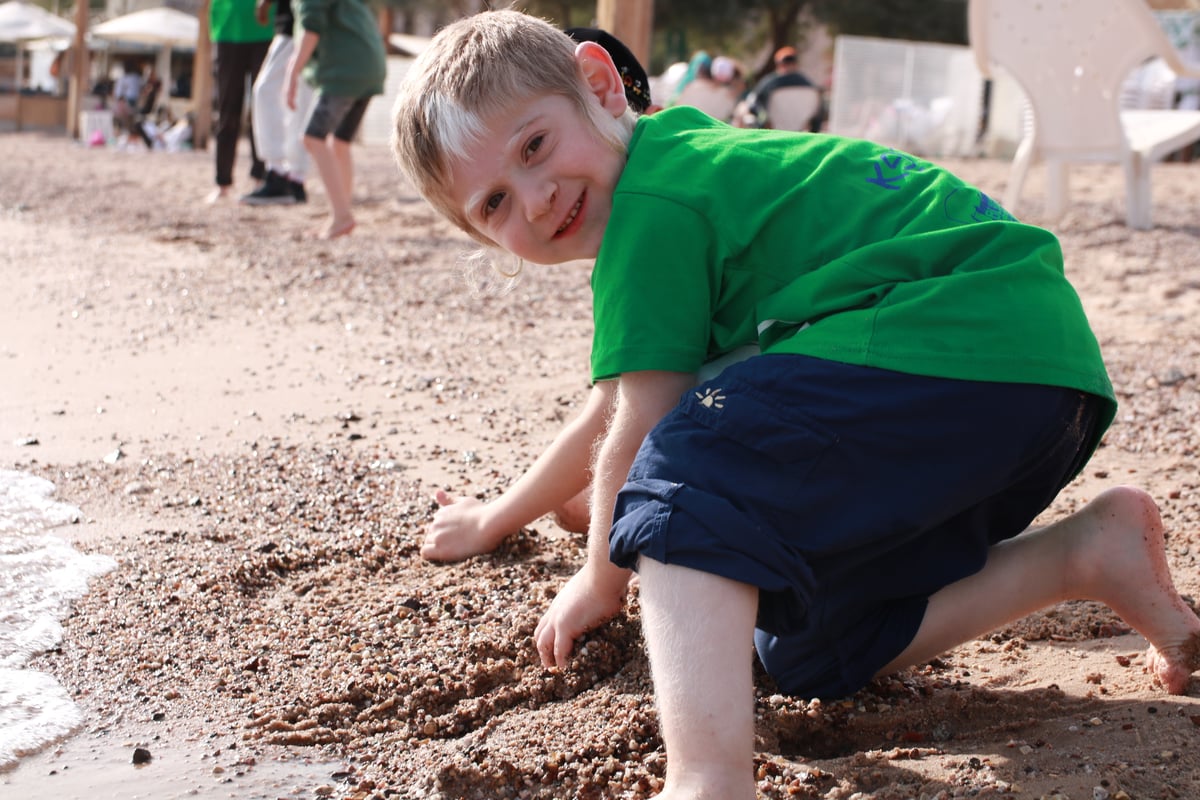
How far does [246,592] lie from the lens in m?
2.26

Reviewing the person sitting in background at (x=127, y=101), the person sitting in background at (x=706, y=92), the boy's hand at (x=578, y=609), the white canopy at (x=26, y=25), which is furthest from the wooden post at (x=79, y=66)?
the boy's hand at (x=578, y=609)

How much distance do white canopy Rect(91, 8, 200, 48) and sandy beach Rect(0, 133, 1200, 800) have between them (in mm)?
16671

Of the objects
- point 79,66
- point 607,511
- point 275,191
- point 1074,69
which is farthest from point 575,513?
point 79,66

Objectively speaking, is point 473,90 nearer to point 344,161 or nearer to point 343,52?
point 343,52

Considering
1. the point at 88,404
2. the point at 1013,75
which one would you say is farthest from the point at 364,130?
the point at 88,404

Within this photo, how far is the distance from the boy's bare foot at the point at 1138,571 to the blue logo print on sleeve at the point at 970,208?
1.42 feet

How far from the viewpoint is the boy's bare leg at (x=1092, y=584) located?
1780mm

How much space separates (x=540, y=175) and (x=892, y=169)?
492 mm

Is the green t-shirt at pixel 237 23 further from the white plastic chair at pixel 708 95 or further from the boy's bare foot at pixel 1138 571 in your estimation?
the boy's bare foot at pixel 1138 571

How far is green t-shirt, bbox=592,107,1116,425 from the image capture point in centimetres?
156

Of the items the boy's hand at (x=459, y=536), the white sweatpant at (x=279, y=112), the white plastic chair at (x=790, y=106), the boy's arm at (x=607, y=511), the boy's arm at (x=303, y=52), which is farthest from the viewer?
the white plastic chair at (x=790, y=106)

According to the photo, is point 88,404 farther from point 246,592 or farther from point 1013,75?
point 1013,75

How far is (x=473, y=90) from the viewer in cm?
171

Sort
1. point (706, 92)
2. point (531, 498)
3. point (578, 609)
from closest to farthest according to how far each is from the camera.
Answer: point (578, 609), point (531, 498), point (706, 92)
